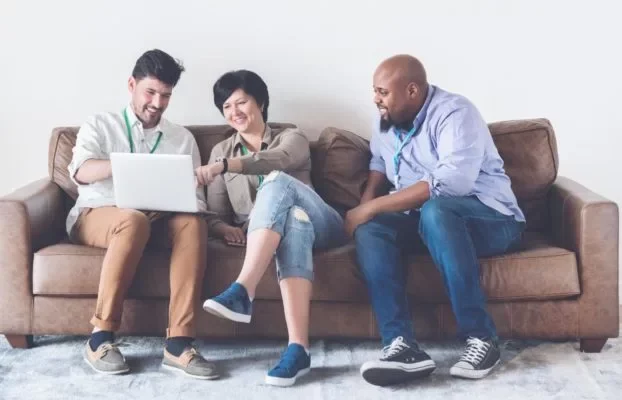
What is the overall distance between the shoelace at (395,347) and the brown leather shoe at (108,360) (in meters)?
0.80

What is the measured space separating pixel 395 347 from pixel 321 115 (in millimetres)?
1224

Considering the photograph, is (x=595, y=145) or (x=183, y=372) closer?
(x=183, y=372)

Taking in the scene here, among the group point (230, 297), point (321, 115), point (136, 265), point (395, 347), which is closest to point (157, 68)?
point (136, 265)

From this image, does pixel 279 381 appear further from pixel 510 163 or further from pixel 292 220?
pixel 510 163

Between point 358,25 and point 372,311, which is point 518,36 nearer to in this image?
point 358,25

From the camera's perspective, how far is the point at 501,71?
343cm

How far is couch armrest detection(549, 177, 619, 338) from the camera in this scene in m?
2.73

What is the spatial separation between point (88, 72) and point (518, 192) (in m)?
1.78

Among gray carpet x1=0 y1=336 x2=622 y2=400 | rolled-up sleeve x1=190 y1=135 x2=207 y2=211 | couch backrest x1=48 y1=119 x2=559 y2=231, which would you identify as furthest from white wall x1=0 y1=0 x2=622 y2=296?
gray carpet x1=0 y1=336 x2=622 y2=400

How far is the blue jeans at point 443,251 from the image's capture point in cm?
261

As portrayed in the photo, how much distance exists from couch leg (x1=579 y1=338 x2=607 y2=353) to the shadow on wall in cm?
120

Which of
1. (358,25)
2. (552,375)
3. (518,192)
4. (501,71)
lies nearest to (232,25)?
(358,25)

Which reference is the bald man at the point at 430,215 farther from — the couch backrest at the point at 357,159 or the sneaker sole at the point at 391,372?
the couch backrest at the point at 357,159

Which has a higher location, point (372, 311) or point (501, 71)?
point (501, 71)
